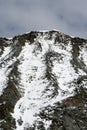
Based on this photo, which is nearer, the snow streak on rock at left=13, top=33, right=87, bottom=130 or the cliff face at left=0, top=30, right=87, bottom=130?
the cliff face at left=0, top=30, right=87, bottom=130

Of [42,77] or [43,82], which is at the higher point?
[42,77]

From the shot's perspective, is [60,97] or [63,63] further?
[63,63]

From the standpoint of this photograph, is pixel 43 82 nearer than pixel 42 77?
Yes

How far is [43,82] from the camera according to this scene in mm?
73000

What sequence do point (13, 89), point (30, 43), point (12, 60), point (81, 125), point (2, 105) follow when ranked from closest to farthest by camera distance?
point (81, 125) → point (2, 105) → point (13, 89) → point (12, 60) → point (30, 43)

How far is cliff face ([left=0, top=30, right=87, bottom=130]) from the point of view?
199 ft

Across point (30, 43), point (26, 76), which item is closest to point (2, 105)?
point (26, 76)

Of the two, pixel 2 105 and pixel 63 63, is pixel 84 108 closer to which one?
pixel 2 105

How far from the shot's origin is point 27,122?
60.6 metres

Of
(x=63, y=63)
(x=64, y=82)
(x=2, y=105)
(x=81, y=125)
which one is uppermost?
(x=63, y=63)

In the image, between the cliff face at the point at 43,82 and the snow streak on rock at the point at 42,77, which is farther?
the snow streak on rock at the point at 42,77

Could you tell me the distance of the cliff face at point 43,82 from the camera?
60594 mm

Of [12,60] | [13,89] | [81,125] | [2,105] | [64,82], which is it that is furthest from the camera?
[12,60]

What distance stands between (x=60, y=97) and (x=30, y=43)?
30831mm
